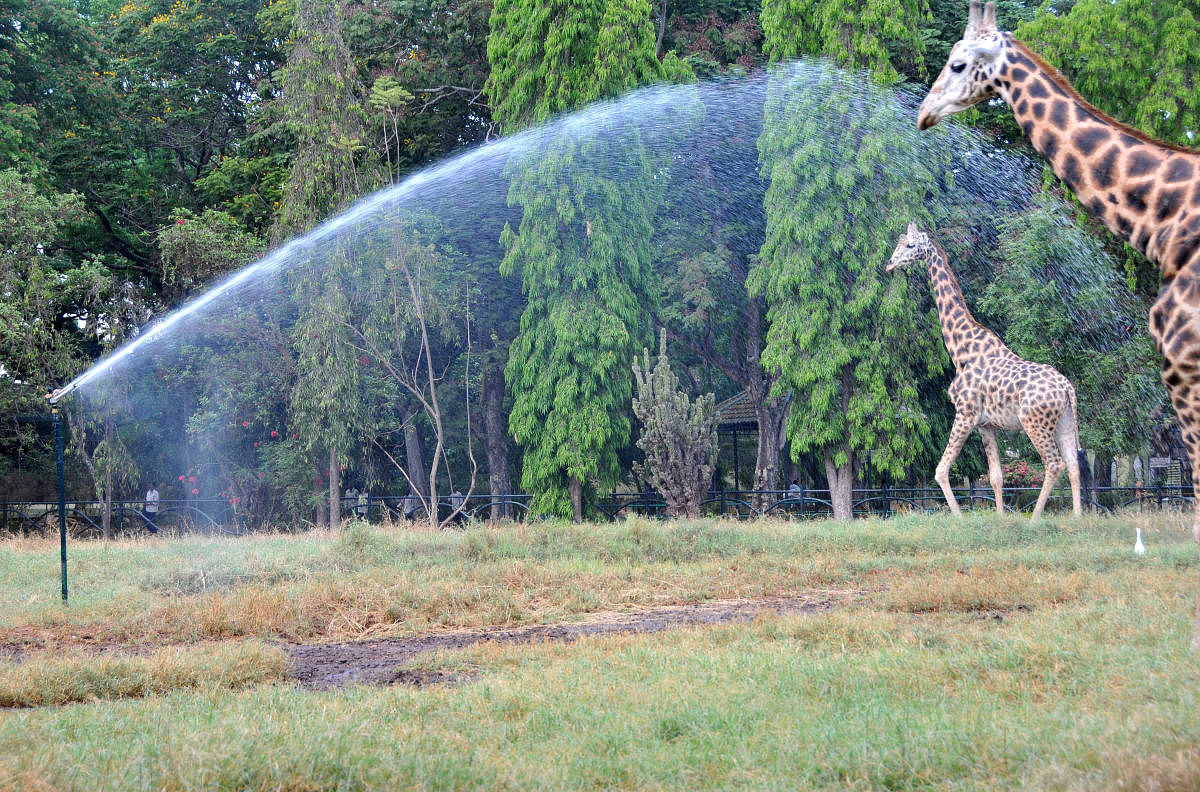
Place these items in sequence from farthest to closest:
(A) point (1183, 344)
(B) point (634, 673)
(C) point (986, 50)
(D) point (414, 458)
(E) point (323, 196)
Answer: (D) point (414, 458) → (E) point (323, 196) → (C) point (986, 50) → (B) point (634, 673) → (A) point (1183, 344)

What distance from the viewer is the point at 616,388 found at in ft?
80.1

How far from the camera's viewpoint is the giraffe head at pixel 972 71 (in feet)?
26.3

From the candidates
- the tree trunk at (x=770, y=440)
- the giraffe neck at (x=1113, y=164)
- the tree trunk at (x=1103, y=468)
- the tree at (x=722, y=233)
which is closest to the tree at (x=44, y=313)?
the tree at (x=722, y=233)

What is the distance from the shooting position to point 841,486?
2331cm

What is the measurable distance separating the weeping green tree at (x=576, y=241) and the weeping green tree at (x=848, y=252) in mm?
3249

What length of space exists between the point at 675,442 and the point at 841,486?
207 inches

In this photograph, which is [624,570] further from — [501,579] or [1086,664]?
[1086,664]

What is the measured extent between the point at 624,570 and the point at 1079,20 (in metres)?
17.1

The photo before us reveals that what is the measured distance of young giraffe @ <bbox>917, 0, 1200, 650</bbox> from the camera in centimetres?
638

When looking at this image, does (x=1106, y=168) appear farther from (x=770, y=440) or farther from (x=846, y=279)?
(x=770, y=440)

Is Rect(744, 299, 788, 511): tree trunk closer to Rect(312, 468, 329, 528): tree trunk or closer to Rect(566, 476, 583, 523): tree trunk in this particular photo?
Rect(566, 476, 583, 523): tree trunk

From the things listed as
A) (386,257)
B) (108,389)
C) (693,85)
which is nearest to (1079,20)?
(693,85)

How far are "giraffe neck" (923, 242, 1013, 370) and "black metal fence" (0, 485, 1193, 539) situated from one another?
445cm

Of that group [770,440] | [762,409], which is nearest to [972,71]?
[762,409]
